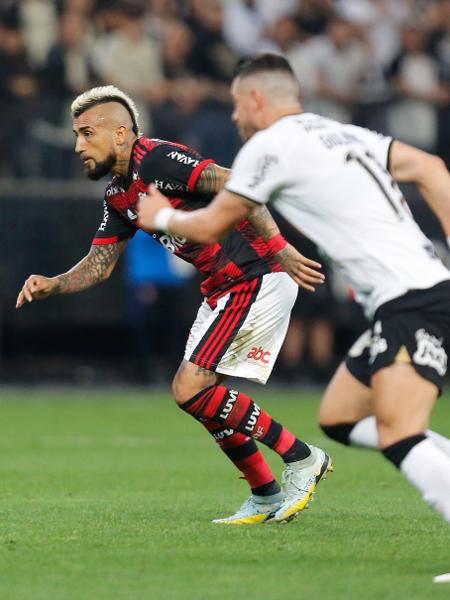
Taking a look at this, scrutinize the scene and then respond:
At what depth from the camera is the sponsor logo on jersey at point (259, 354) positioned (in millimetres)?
8242

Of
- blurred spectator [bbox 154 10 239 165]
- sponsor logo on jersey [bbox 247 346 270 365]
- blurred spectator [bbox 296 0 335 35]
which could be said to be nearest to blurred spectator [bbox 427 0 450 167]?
blurred spectator [bbox 296 0 335 35]

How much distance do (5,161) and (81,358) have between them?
112 inches

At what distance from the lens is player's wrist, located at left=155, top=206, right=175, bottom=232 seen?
6.38 metres

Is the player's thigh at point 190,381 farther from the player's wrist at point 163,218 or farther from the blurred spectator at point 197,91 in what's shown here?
the blurred spectator at point 197,91

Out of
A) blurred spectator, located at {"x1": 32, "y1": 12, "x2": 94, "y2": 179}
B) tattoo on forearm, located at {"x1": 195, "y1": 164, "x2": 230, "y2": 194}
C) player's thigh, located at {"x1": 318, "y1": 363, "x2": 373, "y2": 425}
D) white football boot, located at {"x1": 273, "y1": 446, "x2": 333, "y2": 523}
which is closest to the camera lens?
player's thigh, located at {"x1": 318, "y1": 363, "x2": 373, "y2": 425}

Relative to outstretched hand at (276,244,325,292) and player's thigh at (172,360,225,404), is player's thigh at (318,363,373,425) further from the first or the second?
player's thigh at (172,360,225,404)

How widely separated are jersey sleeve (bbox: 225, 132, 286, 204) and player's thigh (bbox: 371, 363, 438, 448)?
3.03 ft

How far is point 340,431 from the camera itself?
650 cm

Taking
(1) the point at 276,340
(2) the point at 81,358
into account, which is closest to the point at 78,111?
(1) the point at 276,340

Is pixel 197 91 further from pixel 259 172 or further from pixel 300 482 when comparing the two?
pixel 259 172

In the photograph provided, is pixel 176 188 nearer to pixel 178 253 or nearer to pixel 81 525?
pixel 178 253

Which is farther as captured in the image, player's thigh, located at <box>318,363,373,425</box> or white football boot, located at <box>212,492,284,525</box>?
white football boot, located at <box>212,492,284,525</box>

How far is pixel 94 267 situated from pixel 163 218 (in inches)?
81.8

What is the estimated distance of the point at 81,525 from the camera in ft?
25.3
